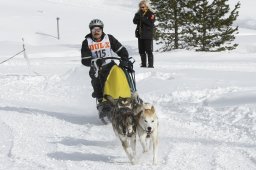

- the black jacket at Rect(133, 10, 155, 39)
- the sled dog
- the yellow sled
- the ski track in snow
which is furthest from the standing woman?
the sled dog

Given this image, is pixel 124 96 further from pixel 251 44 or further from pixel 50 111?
pixel 251 44

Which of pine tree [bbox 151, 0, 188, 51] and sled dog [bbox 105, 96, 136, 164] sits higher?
pine tree [bbox 151, 0, 188, 51]

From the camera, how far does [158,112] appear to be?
785 cm

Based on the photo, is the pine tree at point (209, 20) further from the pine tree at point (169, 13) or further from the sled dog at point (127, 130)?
the sled dog at point (127, 130)

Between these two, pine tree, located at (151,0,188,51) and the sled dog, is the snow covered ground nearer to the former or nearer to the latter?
the sled dog

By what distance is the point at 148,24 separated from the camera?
11.6m

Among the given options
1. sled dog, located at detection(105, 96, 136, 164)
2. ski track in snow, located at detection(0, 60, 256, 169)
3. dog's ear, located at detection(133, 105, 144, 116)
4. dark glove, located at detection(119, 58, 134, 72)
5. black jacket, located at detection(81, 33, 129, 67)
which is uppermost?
black jacket, located at detection(81, 33, 129, 67)

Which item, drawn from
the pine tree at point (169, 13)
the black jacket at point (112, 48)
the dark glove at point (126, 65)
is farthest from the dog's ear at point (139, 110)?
the pine tree at point (169, 13)

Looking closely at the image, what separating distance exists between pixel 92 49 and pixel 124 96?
3.65 feet

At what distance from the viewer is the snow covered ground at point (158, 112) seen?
5445 mm

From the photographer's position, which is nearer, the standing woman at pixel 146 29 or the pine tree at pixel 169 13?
the standing woman at pixel 146 29

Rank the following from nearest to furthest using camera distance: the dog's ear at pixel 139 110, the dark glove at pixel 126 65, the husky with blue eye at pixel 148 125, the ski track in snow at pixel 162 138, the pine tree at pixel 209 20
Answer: the husky with blue eye at pixel 148 125 → the dog's ear at pixel 139 110 → the ski track in snow at pixel 162 138 → the dark glove at pixel 126 65 → the pine tree at pixel 209 20

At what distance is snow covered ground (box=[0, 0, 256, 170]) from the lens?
545 cm

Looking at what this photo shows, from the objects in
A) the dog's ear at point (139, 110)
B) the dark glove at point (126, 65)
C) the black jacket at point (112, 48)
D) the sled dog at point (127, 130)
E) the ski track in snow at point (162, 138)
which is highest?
the black jacket at point (112, 48)
